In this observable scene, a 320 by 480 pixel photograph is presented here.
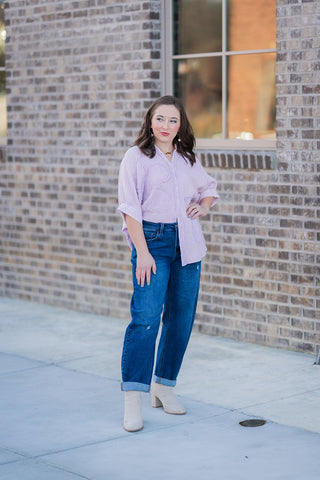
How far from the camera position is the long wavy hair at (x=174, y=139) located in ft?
16.9

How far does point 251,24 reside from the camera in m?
7.26

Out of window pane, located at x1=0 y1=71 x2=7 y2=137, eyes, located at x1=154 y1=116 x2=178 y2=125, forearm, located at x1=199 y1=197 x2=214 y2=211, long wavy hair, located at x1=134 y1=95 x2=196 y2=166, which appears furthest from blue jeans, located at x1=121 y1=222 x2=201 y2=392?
window pane, located at x1=0 y1=71 x2=7 y2=137

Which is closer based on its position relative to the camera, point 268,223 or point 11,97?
point 268,223

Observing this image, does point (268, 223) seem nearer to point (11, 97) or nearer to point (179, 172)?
point (179, 172)

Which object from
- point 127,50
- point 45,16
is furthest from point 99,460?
point 45,16

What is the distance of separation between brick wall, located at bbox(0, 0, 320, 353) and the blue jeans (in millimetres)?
1821

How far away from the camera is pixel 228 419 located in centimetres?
521

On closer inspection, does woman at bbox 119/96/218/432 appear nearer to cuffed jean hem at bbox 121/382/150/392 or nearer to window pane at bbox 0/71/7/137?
cuffed jean hem at bbox 121/382/150/392

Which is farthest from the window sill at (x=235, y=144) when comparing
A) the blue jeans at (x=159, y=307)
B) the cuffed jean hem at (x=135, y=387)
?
the cuffed jean hem at (x=135, y=387)

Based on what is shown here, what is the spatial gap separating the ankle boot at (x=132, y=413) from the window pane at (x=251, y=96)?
2.82 meters

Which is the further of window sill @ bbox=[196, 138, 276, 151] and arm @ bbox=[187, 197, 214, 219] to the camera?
window sill @ bbox=[196, 138, 276, 151]

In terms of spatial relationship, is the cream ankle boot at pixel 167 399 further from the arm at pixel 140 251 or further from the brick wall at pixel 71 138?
the brick wall at pixel 71 138

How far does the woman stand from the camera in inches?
198

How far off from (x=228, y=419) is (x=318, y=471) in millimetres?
926
